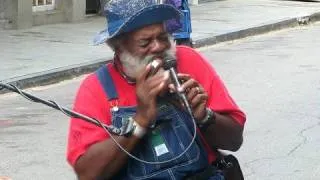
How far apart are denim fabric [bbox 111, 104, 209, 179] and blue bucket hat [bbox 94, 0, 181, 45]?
0.89 ft

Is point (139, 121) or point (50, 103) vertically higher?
point (50, 103)

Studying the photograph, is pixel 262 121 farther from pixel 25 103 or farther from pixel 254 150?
pixel 25 103

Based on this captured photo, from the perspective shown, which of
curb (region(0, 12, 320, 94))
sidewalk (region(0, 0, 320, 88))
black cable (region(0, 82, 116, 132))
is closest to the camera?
black cable (region(0, 82, 116, 132))

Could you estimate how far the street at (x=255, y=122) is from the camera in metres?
6.22

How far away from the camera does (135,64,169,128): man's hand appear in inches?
93.0

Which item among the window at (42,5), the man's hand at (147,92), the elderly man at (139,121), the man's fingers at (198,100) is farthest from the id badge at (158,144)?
the window at (42,5)

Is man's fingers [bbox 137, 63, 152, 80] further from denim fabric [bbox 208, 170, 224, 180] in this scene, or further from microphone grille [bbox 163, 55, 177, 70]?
denim fabric [bbox 208, 170, 224, 180]

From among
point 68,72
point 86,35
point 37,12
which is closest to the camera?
point 68,72

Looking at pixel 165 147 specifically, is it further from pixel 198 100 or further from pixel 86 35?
pixel 86 35

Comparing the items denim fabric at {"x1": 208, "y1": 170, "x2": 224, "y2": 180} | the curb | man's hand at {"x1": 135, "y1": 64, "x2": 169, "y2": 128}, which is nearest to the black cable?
man's hand at {"x1": 135, "y1": 64, "x2": 169, "y2": 128}

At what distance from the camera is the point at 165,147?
2.57 meters

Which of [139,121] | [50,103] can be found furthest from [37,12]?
[50,103]

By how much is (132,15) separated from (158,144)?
44cm

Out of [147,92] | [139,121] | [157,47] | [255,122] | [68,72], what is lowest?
[68,72]
